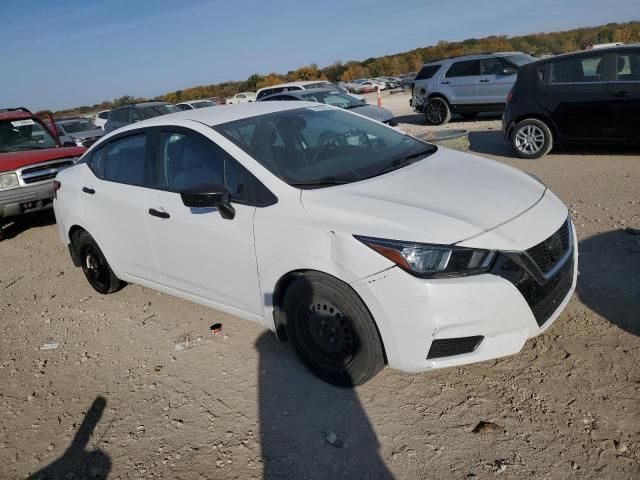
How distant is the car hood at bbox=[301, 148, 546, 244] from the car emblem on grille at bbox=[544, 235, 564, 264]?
0.22m

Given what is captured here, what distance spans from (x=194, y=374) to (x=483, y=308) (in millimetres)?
2023

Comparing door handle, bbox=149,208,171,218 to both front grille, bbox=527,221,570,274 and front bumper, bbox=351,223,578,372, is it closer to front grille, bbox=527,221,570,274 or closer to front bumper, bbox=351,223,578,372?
front bumper, bbox=351,223,578,372

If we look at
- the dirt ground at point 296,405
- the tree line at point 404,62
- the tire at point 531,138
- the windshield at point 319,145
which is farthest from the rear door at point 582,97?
the tree line at point 404,62

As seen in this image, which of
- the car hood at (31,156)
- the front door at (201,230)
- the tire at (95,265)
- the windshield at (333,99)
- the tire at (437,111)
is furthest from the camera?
the tire at (437,111)

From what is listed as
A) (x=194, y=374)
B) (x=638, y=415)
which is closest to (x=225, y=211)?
(x=194, y=374)

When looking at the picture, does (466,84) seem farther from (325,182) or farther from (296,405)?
(296,405)

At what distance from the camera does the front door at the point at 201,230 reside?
3203 millimetres

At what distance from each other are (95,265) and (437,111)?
37.1 ft

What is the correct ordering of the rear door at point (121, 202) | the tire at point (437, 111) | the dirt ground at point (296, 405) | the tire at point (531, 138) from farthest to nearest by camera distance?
the tire at point (437, 111) → the tire at point (531, 138) → the rear door at point (121, 202) → the dirt ground at point (296, 405)

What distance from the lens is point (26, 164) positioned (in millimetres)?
7180

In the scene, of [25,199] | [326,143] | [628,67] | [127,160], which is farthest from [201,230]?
[628,67]

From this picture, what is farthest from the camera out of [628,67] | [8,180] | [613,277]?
[628,67]

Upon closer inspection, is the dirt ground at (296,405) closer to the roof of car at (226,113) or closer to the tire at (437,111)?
the roof of car at (226,113)

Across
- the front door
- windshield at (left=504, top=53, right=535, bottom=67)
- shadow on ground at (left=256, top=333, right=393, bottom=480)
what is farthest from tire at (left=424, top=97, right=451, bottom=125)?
shadow on ground at (left=256, top=333, right=393, bottom=480)
